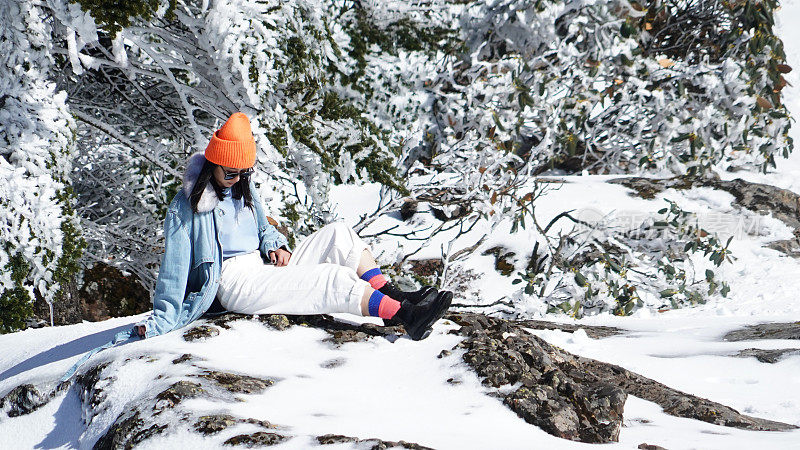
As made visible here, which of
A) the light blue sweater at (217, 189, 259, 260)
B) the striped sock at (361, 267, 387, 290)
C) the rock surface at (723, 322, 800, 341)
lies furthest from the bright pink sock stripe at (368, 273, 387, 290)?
the rock surface at (723, 322, 800, 341)

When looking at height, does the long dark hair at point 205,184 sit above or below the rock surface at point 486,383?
above

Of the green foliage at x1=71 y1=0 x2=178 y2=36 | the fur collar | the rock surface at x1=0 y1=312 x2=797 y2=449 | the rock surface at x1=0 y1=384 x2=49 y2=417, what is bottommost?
the rock surface at x1=0 y1=384 x2=49 y2=417

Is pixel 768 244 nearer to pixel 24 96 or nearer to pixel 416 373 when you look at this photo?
pixel 416 373

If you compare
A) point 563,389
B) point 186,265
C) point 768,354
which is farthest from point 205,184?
point 768,354

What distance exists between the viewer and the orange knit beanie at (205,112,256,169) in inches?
129

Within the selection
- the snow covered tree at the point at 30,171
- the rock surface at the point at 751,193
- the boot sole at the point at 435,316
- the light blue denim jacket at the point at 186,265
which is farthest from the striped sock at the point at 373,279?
the rock surface at the point at 751,193

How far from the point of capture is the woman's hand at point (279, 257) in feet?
12.1

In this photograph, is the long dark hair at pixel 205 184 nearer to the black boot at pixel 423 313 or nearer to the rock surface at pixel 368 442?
the black boot at pixel 423 313

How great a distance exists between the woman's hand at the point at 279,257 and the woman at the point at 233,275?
13 centimetres

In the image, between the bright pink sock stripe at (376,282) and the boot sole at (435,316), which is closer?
the boot sole at (435,316)

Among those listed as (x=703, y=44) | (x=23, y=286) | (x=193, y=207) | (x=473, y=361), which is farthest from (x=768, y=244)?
(x=23, y=286)

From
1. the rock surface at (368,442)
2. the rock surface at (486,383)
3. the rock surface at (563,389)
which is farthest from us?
the rock surface at (563,389)

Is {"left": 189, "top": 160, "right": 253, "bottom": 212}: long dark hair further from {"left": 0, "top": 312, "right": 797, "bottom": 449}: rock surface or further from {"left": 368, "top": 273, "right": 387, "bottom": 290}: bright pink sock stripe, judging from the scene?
{"left": 368, "top": 273, "right": 387, "bottom": 290}: bright pink sock stripe

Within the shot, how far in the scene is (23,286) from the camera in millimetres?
3955
